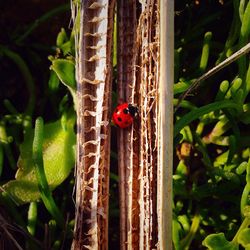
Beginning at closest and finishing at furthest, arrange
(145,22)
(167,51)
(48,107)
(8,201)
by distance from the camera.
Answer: (167,51) < (145,22) < (8,201) < (48,107)

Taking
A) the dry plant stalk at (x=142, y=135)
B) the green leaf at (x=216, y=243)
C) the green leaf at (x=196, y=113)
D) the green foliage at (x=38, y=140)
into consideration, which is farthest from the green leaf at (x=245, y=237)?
the green foliage at (x=38, y=140)

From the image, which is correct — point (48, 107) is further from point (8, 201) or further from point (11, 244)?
point (11, 244)

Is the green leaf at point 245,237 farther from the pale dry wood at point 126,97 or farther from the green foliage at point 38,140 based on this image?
the green foliage at point 38,140

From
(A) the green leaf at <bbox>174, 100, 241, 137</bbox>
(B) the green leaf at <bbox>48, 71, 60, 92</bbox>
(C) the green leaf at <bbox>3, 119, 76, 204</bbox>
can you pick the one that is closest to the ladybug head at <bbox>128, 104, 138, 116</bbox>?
(A) the green leaf at <bbox>174, 100, 241, 137</bbox>

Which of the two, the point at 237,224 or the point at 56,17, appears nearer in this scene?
the point at 237,224

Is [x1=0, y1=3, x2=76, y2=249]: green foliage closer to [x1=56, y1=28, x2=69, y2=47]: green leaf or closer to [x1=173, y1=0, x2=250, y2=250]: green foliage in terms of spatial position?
[x1=56, y1=28, x2=69, y2=47]: green leaf

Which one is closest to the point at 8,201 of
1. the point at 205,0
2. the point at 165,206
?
the point at 165,206

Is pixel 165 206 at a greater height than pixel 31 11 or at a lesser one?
lesser
